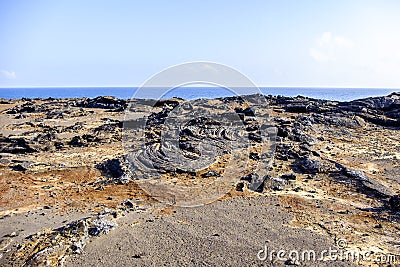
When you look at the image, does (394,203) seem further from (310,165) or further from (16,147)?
(16,147)

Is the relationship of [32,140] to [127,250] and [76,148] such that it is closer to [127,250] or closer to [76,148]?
[76,148]

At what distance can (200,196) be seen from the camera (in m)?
14.5

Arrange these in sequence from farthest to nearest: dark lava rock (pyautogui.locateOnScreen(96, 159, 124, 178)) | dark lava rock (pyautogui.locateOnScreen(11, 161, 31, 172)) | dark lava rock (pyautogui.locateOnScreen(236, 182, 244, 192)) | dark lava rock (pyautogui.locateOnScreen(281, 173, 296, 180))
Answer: dark lava rock (pyautogui.locateOnScreen(11, 161, 31, 172)) → dark lava rock (pyautogui.locateOnScreen(96, 159, 124, 178)) → dark lava rock (pyautogui.locateOnScreen(281, 173, 296, 180)) → dark lava rock (pyautogui.locateOnScreen(236, 182, 244, 192))

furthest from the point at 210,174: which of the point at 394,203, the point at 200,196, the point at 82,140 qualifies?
the point at 82,140

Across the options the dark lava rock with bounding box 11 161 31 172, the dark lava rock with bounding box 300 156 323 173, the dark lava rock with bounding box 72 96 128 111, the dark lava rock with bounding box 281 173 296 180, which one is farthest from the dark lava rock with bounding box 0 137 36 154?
the dark lava rock with bounding box 72 96 128 111

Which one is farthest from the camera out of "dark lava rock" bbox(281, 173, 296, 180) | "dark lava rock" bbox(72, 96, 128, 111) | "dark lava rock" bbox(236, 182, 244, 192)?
"dark lava rock" bbox(72, 96, 128, 111)

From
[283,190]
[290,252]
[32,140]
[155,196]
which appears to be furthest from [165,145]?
[290,252]

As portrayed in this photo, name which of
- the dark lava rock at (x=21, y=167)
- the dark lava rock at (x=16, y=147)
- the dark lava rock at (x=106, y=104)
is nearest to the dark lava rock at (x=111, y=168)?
the dark lava rock at (x=21, y=167)

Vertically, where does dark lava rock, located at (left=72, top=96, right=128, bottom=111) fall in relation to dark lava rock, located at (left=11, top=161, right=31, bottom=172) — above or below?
above

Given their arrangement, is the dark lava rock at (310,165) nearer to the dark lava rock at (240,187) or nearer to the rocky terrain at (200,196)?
the rocky terrain at (200,196)

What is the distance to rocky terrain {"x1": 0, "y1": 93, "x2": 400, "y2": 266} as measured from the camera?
10.2 meters

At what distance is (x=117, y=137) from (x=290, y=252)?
18139 millimetres

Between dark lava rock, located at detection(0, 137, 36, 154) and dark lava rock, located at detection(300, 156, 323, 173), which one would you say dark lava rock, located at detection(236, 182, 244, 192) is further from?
dark lava rock, located at detection(0, 137, 36, 154)

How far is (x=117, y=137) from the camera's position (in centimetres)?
2559
